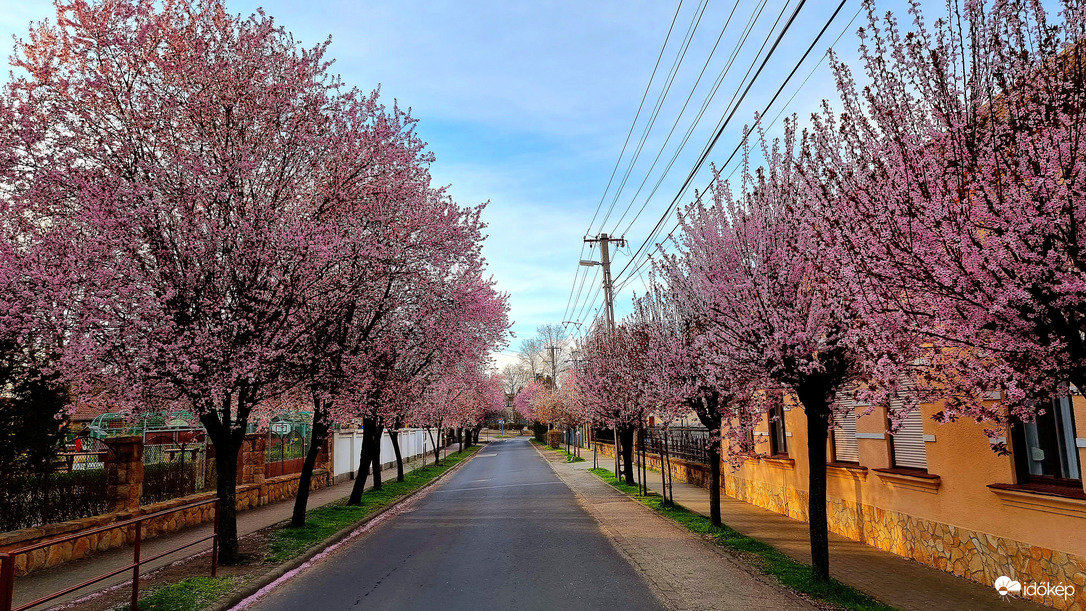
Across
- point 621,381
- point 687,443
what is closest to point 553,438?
point 687,443

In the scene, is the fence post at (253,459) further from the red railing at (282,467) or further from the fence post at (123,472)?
the fence post at (123,472)

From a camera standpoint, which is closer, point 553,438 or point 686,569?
point 686,569

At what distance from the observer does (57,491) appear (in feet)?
32.9

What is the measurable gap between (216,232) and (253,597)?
480cm

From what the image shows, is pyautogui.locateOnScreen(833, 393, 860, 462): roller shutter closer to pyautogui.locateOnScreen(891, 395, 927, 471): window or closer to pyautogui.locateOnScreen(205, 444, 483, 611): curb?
pyautogui.locateOnScreen(891, 395, 927, 471): window

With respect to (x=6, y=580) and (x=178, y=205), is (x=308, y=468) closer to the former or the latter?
(x=178, y=205)

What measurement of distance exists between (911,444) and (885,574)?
2360 mm

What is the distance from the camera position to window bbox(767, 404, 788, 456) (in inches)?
610

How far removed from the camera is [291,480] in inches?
794

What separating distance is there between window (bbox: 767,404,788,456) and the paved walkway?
3.39 m

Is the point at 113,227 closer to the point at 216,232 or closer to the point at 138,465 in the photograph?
the point at 216,232

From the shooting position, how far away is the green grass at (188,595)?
716 cm

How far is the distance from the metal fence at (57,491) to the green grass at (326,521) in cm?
303

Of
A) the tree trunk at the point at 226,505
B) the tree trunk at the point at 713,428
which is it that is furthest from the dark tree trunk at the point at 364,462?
the tree trunk at the point at 713,428
